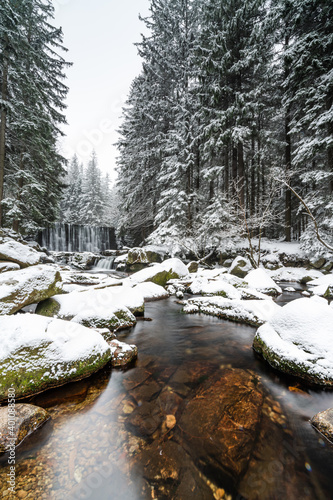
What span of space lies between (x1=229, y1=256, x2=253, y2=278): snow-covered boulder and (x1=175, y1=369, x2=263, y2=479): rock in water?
819 centimetres

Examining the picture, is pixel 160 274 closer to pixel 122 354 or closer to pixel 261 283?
pixel 261 283

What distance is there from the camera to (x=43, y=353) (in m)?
2.72

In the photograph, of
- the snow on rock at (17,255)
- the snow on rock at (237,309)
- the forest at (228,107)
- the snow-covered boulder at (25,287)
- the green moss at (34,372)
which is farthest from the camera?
the forest at (228,107)

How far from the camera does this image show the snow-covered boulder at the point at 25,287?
12.8ft

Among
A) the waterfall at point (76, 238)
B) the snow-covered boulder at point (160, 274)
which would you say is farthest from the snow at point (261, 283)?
the waterfall at point (76, 238)

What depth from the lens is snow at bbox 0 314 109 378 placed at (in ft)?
8.55

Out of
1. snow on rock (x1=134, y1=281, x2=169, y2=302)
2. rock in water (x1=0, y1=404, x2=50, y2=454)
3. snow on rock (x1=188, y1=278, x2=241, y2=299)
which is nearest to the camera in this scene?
rock in water (x1=0, y1=404, x2=50, y2=454)

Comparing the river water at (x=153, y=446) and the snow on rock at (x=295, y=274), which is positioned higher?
the snow on rock at (x=295, y=274)

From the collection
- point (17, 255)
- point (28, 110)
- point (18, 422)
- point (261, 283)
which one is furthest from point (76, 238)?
point (18, 422)

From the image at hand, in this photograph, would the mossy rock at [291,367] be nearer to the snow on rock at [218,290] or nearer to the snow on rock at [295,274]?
the snow on rock at [218,290]

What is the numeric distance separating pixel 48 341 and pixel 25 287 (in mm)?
1917

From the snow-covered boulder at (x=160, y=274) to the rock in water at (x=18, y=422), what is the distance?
595 cm

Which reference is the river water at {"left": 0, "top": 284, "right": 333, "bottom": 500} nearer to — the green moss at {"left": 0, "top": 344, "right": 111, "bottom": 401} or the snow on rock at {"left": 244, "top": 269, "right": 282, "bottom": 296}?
the green moss at {"left": 0, "top": 344, "right": 111, "bottom": 401}

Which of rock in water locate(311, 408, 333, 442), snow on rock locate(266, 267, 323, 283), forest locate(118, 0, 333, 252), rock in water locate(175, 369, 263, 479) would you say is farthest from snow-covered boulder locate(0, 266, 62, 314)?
snow on rock locate(266, 267, 323, 283)
